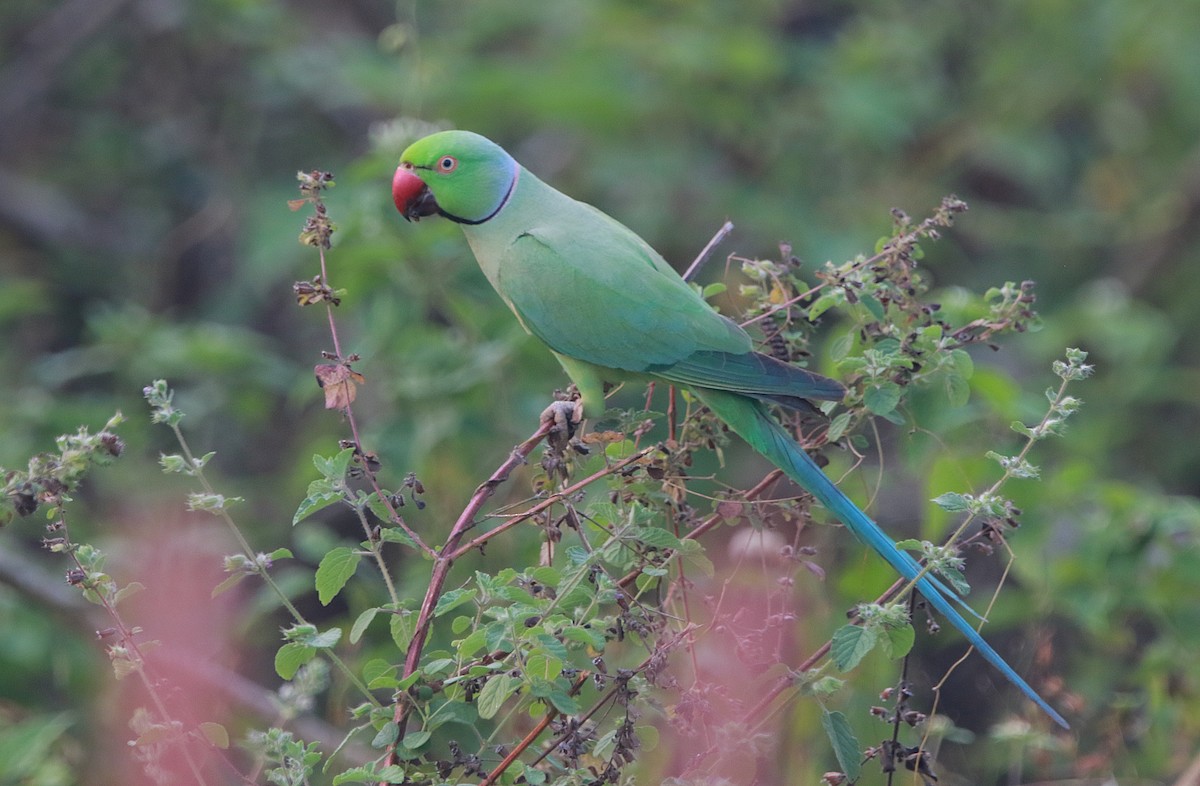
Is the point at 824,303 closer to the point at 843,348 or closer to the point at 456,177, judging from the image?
the point at 843,348

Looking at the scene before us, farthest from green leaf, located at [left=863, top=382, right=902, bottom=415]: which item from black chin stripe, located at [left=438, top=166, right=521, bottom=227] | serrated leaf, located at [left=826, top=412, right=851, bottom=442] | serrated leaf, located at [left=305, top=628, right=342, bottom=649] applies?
black chin stripe, located at [left=438, top=166, right=521, bottom=227]

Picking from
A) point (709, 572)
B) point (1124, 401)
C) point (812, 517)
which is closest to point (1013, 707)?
point (812, 517)

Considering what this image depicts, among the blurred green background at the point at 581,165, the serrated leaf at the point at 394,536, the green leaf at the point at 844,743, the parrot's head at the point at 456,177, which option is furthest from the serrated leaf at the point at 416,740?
the blurred green background at the point at 581,165

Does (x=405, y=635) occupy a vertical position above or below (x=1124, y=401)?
above

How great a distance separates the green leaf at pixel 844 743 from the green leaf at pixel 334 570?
2.49 feet

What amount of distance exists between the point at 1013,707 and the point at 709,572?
4.69ft

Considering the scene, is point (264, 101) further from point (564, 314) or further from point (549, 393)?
point (564, 314)

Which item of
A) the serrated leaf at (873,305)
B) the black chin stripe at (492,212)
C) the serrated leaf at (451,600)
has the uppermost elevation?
the black chin stripe at (492,212)

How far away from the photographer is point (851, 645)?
1.80 m

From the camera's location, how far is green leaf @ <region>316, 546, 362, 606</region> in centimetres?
188

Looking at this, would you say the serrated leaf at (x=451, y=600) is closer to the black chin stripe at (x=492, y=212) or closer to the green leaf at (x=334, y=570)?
the green leaf at (x=334, y=570)

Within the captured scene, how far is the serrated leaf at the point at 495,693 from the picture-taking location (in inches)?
66.6

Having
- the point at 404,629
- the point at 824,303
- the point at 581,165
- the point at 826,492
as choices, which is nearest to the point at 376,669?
the point at 404,629

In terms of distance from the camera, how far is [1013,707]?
3.01 m
